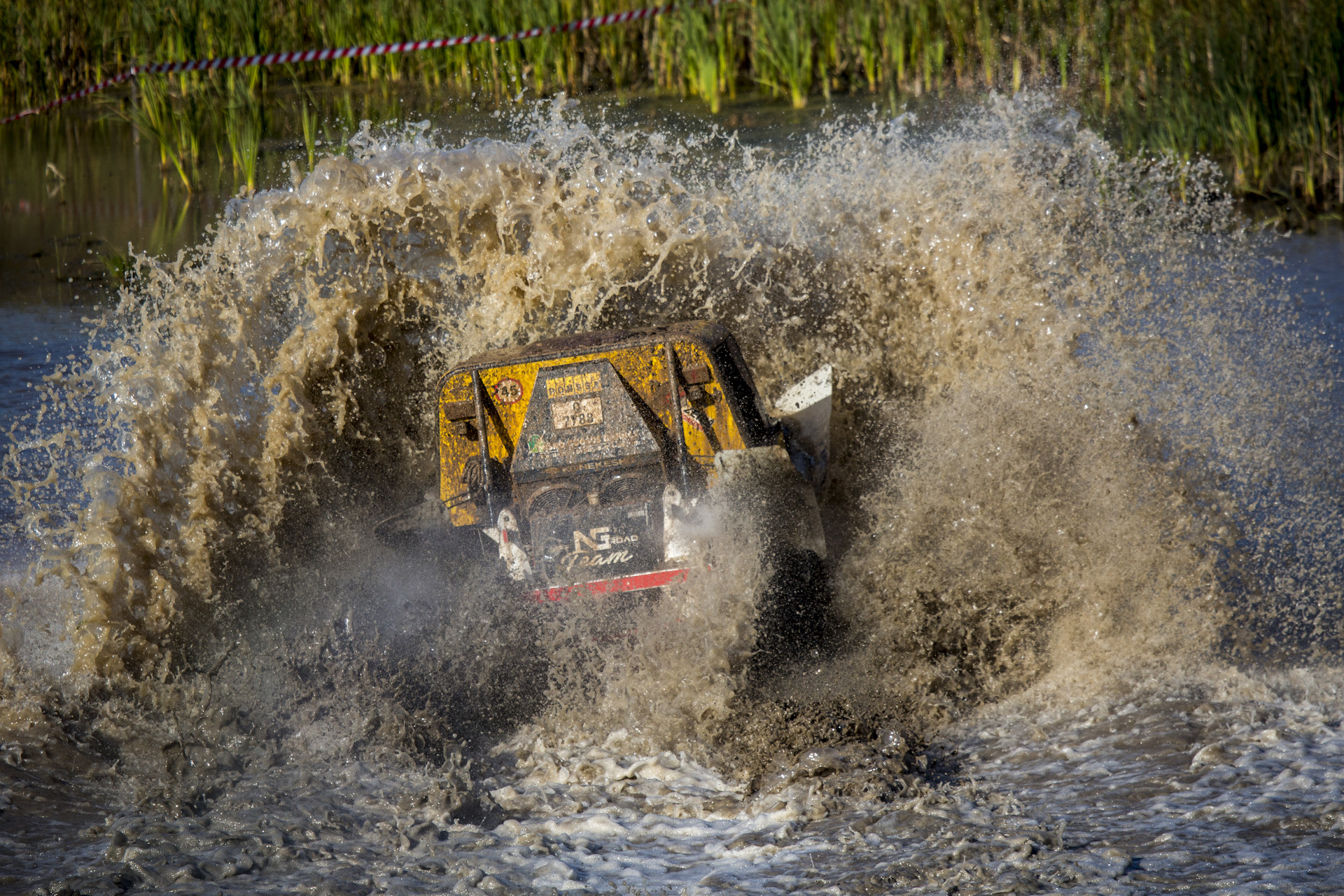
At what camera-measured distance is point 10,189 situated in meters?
14.2

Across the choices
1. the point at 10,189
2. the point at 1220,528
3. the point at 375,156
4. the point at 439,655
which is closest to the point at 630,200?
the point at 375,156

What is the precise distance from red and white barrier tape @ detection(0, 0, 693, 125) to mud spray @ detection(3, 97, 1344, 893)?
18.2ft

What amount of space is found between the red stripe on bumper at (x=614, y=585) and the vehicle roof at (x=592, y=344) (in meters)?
1.02

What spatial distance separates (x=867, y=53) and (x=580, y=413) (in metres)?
8.81

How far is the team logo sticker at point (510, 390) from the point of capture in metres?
5.24

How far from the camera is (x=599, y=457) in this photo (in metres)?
5.15

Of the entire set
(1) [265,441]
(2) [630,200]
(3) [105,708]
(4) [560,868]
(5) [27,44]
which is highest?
(5) [27,44]

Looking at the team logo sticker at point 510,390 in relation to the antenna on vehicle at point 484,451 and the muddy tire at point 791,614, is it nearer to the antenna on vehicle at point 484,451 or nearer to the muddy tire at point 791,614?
the antenna on vehicle at point 484,451

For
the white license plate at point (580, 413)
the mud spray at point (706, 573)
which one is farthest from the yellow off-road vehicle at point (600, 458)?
the mud spray at point (706, 573)

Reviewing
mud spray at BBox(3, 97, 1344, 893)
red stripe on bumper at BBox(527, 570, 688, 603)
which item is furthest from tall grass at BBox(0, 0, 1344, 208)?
red stripe on bumper at BBox(527, 570, 688, 603)

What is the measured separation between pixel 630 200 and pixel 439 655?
113 inches

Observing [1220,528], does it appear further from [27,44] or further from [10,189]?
[27,44]

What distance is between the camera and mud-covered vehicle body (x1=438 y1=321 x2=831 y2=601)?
5.06 meters

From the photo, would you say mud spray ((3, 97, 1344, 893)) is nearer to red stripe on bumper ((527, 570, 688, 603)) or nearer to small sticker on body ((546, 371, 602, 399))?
red stripe on bumper ((527, 570, 688, 603))
